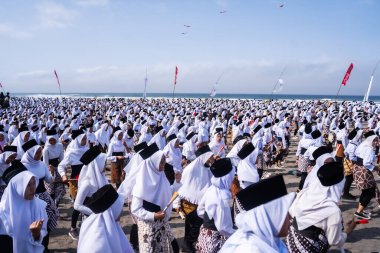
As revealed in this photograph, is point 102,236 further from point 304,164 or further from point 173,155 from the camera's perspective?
point 304,164

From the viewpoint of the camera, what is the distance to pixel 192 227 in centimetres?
526

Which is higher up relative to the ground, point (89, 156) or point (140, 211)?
point (89, 156)

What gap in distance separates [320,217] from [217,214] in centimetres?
116

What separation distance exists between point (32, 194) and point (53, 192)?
2.96 m

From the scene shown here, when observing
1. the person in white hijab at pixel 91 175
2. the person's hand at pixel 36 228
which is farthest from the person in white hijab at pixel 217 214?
the person's hand at pixel 36 228

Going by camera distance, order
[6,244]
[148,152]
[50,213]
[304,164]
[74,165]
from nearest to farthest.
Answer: [6,244] → [148,152] → [50,213] → [74,165] → [304,164]

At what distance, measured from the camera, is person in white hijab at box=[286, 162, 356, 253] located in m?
3.51

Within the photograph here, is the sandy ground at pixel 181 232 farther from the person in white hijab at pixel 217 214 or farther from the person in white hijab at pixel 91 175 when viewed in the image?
the person in white hijab at pixel 217 214

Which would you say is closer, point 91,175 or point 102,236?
point 102,236

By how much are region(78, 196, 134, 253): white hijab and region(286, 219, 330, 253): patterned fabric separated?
2006 mm

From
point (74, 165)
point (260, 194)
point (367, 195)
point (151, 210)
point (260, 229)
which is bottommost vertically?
point (367, 195)

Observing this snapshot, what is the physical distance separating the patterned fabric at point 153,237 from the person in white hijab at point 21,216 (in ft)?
3.87

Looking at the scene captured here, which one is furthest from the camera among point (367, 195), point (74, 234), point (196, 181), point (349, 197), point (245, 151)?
point (349, 197)

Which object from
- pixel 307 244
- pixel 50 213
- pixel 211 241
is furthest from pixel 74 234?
pixel 307 244
